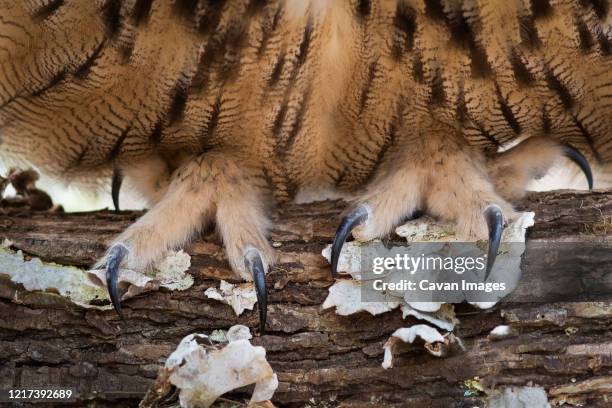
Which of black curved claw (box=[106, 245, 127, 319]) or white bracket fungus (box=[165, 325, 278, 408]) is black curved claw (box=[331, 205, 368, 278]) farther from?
black curved claw (box=[106, 245, 127, 319])

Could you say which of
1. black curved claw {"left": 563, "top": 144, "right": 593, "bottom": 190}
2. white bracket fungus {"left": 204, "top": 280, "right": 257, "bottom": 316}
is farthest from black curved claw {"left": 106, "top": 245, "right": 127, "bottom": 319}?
black curved claw {"left": 563, "top": 144, "right": 593, "bottom": 190}

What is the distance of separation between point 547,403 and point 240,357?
0.49 meters

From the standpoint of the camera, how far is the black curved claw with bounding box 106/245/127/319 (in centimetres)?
146

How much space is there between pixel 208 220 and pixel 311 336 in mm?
343

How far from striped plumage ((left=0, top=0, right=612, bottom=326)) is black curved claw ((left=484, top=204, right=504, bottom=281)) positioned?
0.03 metres

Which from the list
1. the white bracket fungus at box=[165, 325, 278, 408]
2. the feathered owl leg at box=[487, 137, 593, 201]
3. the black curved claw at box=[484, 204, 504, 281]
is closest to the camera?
the white bracket fungus at box=[165, 325, 278, 408]

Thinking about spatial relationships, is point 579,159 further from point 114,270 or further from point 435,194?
point 114,270

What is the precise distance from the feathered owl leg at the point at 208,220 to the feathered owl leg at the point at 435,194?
165mm

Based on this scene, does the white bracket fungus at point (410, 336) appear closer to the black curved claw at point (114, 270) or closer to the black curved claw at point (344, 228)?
the black curved claw at point (344, 228)

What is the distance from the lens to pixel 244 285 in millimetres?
1496

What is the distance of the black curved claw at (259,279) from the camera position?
56.8 inches

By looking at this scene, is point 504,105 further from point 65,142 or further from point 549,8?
point 65,142

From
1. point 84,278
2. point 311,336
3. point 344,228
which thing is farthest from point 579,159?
point 84,278

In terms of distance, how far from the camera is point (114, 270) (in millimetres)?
1489
